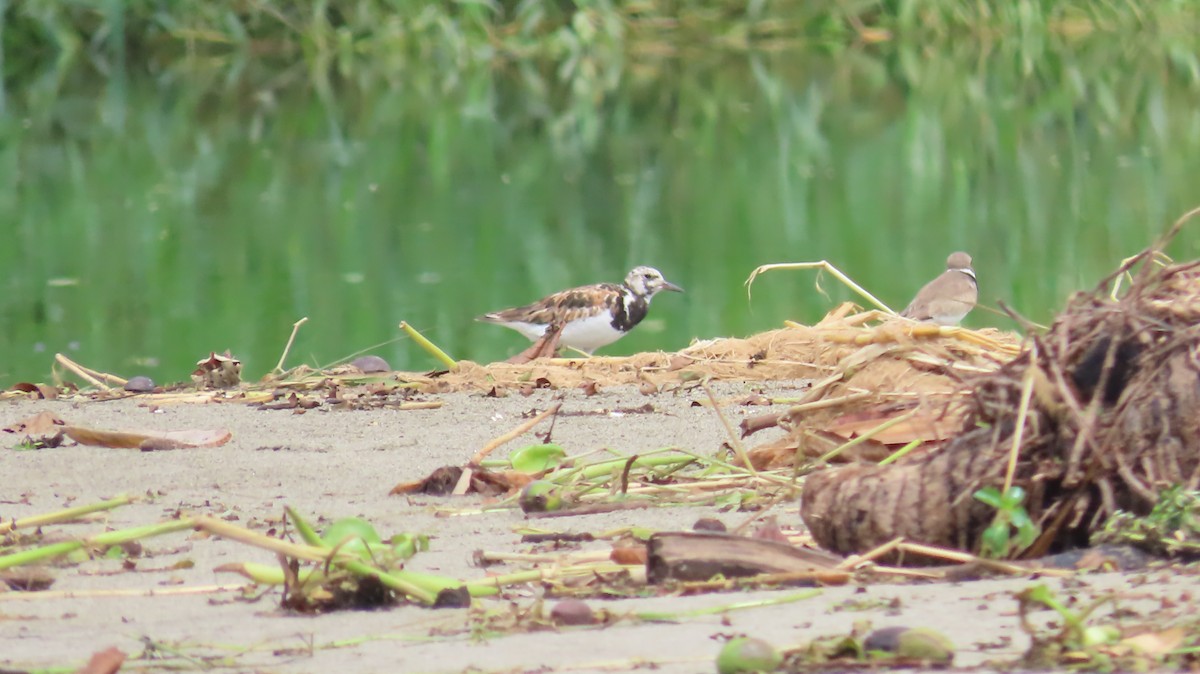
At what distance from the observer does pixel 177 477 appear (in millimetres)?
3838

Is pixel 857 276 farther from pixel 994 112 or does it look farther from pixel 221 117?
pixel 221 117

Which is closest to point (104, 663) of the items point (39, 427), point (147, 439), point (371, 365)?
point (147, 439)

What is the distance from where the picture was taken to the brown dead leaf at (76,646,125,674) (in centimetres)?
202

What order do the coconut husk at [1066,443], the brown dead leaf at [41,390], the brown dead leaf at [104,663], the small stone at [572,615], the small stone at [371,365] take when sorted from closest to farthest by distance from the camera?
the brown dead leaf at [104,663] < the small stone at [572,615] < the coconut husk at [1066,443] < the brown dead leaf at [41,390] < the small stone at [371,365]

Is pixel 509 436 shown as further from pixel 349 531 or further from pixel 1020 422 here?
pixel 1020 422

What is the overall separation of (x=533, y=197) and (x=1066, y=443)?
1044 cm

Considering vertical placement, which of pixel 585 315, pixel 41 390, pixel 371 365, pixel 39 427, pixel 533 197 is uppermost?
pixel 533 197

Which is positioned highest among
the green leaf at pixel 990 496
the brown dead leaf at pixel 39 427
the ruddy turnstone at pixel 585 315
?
the ruddy turnstone at pixel 585 315

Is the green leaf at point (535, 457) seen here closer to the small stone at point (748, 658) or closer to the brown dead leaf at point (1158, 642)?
the small stone at point (748, 658)

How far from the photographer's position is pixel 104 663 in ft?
6.66

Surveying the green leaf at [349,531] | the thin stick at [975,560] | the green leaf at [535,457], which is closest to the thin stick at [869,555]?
the thin stick at [975,560]

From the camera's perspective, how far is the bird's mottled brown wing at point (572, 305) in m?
7.11

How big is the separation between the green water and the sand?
2.08 meters

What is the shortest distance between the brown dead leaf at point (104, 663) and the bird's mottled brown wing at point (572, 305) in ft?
16.4
